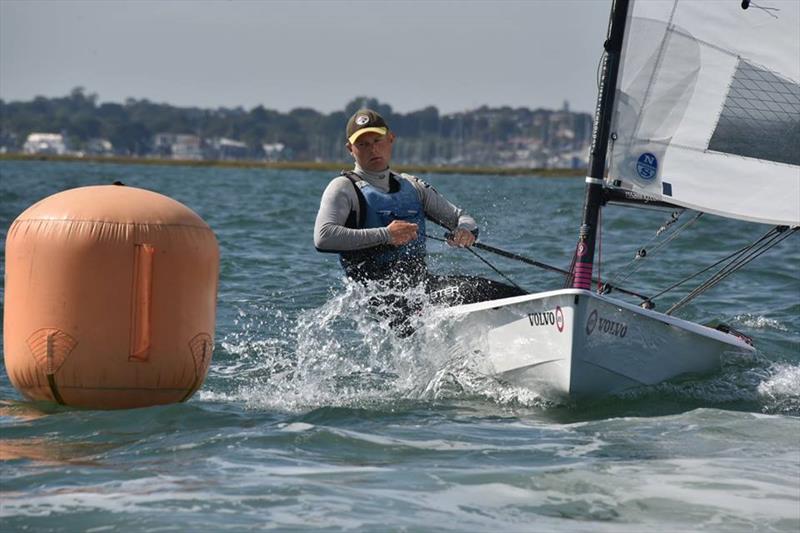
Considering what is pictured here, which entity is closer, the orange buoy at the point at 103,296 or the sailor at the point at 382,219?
the orange buoy at the point at 103,296

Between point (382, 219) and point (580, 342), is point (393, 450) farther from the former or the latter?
point (382, 219)

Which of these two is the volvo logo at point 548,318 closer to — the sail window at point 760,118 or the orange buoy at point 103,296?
the sail window at point 760,118

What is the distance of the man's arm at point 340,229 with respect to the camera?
7.24 metres

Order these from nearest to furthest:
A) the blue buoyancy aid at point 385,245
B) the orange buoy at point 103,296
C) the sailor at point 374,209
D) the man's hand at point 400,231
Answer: the orange buoy at point 103,296, the man's hand at point 400,231, the sailor at point 374,209, the blue buoyancy aid at point 385,245

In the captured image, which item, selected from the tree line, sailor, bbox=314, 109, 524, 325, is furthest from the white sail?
the tree line

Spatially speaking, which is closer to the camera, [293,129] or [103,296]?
[103,296]

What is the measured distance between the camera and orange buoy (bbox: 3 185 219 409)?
20.1 ft

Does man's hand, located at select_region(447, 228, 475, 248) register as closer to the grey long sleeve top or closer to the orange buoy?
the grey long sleeve top

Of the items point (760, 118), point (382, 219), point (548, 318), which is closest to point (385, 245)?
point (382, 219)

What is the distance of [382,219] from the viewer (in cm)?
754

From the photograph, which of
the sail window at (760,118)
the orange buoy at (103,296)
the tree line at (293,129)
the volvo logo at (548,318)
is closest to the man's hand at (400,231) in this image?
the volvo logo at (548,318)

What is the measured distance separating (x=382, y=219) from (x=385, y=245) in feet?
0.45

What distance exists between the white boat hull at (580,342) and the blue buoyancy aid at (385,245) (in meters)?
0.51

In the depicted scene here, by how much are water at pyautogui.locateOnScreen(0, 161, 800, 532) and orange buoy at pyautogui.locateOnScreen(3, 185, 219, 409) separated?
0.16 metres
